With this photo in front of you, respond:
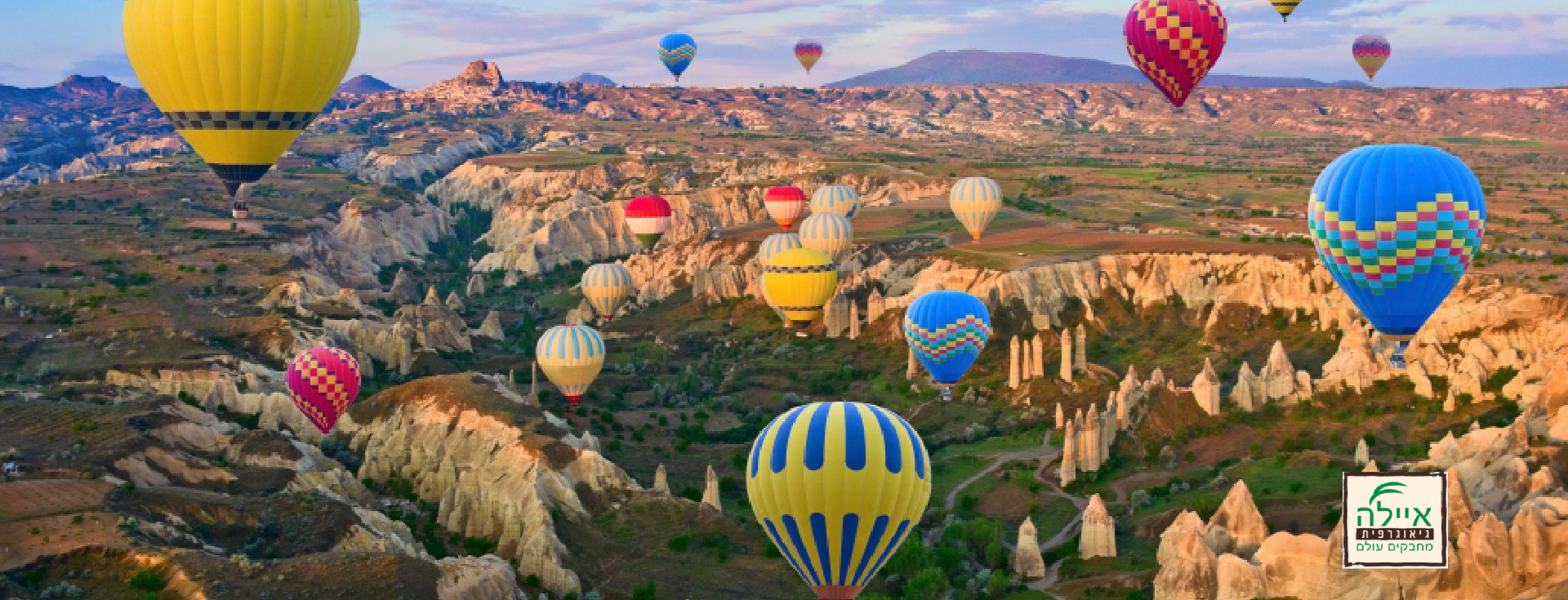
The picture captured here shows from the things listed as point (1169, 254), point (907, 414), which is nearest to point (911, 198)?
point (1169, 254)

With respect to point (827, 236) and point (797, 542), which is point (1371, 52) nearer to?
point (827, 236)

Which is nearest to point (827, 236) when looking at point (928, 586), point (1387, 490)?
point (928, 586)

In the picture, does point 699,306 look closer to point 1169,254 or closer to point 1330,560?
point 1169,254

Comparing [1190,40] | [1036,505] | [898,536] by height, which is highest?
[1190,40]

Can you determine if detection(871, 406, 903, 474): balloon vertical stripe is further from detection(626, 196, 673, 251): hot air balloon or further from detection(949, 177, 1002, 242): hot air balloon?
detection(626, 196, 673, 251): hot air balloon

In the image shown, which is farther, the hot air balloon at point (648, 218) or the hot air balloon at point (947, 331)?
the hot air balloon at point (648, 218)

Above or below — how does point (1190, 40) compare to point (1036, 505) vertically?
above

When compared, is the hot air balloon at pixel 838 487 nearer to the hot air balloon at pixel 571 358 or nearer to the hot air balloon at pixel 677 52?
the hot air balloon at pixel 571 358

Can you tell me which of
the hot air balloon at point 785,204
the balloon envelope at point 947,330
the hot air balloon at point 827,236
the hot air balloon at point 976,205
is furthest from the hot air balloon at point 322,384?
the hot air balloon at point 785,204
